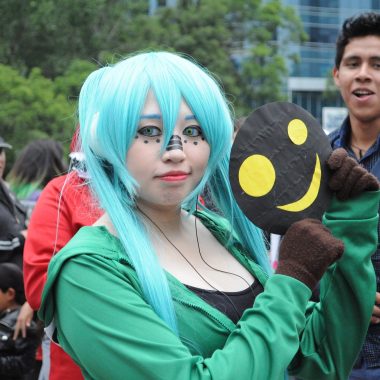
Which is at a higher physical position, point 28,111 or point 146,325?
point 146,325

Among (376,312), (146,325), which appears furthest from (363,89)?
(146,325)

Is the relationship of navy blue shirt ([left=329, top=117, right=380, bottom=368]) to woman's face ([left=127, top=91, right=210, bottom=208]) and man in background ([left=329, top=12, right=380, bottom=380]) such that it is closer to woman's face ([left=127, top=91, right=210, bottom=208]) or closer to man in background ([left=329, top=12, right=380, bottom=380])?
man in background ([left=329, top=12, right=380, bottom=380])

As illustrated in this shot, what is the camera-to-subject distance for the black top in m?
1.54

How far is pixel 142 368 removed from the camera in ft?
4.43

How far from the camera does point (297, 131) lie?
64.6 inches

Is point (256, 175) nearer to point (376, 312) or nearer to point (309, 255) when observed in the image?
point (309, 255)

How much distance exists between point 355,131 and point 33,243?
1.30 meters

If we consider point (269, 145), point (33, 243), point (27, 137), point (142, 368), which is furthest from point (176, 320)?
point (27, 137)

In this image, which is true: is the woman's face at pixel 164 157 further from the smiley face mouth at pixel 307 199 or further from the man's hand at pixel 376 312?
the man's hand at pixel 376 312

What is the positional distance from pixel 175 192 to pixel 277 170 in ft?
0.78

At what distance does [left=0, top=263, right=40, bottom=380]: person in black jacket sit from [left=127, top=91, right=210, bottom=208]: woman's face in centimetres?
243

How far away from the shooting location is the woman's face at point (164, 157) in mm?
1497

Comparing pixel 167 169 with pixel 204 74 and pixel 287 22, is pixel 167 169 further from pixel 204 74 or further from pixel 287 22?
pixel 287 22

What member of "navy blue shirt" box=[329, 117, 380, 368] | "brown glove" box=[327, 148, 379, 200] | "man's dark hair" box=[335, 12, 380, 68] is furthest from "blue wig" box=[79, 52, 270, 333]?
"man's dark hair" box=[335, 12, 380, 68]
